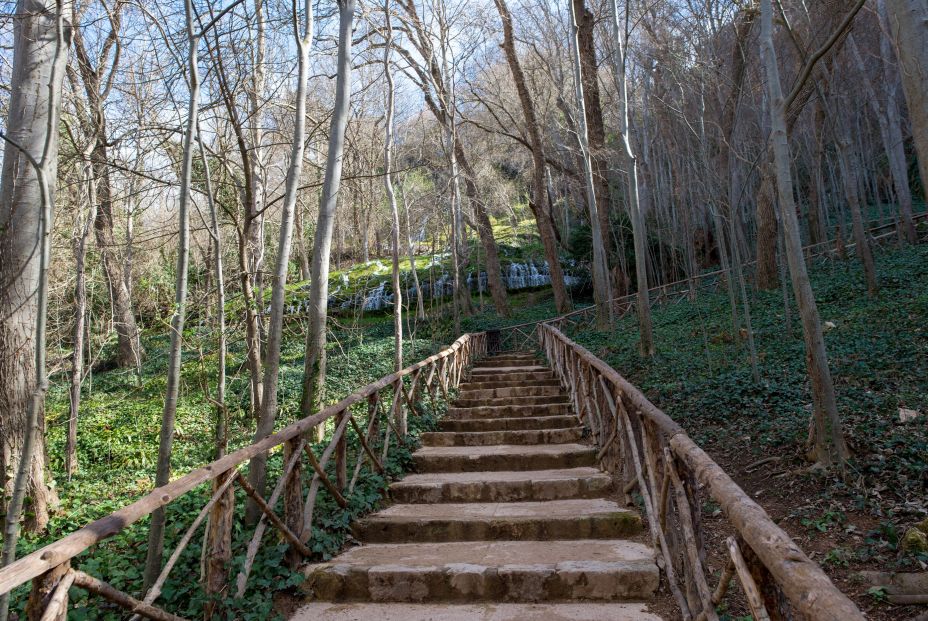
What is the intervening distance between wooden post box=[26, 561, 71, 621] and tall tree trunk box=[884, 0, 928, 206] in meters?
4.11

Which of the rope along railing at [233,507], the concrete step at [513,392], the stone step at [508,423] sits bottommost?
the stone step at [508,423]

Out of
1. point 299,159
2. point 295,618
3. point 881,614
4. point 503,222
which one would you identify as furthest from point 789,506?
point 503,222

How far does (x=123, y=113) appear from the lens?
8523 millimetres

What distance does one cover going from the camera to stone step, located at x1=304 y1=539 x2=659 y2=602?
10.6 feet

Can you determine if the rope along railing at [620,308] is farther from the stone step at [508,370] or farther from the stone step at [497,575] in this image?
the stone step at [497,575]

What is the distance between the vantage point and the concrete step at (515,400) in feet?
27.7

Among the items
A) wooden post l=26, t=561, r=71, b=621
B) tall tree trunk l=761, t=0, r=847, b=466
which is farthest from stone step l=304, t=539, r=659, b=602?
tall tree trunk l=761, t=0, r=847, b=466

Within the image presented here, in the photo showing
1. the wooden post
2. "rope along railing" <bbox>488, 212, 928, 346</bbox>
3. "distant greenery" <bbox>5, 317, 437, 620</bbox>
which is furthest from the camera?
"rope along railing" <bbox>488, 212, 928, 346</bbox>

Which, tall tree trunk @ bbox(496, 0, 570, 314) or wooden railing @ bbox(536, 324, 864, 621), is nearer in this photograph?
wooden railing @ bbox(536, 324, 864, 621)

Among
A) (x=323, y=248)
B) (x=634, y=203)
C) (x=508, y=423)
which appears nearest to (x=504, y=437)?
(x=508, y=423)

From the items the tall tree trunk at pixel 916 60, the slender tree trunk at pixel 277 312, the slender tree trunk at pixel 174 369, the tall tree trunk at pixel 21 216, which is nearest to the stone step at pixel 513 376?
the slender tree trunk at pixel 277 312

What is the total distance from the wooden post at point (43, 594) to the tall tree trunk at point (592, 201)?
11962 mm

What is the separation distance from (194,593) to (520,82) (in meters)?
15.8

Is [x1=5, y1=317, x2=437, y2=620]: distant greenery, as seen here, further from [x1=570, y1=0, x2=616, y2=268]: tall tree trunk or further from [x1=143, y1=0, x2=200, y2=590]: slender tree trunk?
[x1=570, y1=0, x2=616, y2=268]: tall tree trunk
